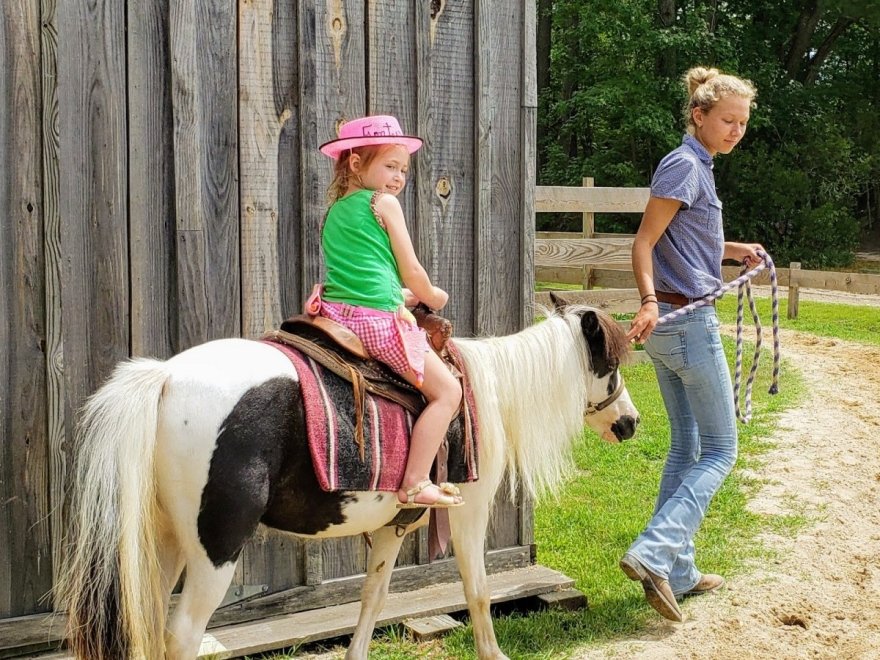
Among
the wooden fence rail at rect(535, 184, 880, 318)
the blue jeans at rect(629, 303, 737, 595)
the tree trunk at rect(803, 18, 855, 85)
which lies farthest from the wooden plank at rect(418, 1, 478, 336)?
the tree trunk at rect(803, 18, 855, 85)

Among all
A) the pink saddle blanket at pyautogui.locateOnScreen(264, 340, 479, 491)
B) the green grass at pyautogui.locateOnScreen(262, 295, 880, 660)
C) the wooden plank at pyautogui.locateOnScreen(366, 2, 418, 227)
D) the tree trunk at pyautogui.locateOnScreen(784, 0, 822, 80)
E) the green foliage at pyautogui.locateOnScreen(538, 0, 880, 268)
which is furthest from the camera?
the tree trunk at pyautogui.locateOnScreen(784, 0, 822, 80)

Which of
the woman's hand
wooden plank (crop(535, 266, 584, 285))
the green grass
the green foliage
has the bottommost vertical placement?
the green grass

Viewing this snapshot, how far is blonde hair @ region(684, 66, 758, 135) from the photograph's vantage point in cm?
434

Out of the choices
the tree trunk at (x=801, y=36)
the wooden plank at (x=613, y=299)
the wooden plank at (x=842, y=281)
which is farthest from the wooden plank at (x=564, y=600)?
the tree trunk at (x=801, y=36)

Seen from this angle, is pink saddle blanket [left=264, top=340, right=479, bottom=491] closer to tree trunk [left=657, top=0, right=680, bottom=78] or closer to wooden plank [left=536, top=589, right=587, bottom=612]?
wooden plank [left=536, top=589, right=587, bottom=612]

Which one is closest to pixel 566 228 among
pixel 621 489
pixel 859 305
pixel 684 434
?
pixel 859 305

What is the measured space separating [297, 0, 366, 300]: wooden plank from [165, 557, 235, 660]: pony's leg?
152 cm

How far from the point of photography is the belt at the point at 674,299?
442 centimetres

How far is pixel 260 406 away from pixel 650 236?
2059mm

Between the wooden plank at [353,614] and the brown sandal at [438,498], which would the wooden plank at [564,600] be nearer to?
the wooden plank at [353,614]

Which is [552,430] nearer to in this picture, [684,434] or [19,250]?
[684,434]

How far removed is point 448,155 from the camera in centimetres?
470

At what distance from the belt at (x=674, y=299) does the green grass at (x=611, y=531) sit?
32.7 inches

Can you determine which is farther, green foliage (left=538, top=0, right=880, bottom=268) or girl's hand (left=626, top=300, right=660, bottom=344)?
green foliage (left=538, top=0, right=880, bottom=268)
